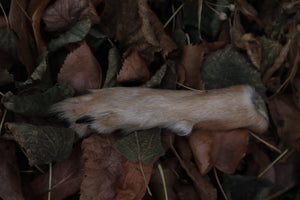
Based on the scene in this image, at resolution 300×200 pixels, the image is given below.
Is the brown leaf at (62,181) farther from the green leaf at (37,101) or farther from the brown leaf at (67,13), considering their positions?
the brown leaf at (67,13)

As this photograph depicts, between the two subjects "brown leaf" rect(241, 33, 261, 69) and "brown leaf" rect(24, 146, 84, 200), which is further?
"brown leaf" rect(241, 33, 261, 69)

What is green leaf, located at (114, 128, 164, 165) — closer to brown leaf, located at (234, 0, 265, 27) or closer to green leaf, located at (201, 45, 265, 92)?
green leaf, located at (201, 45, 265, 92)

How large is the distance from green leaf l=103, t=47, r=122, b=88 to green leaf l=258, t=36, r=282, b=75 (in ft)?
2.04

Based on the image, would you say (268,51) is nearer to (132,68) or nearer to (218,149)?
(218,149)

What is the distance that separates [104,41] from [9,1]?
1.23 ft

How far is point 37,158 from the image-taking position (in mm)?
863

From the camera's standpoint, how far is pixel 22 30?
0.97 metres

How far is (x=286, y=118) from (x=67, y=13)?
38.2 inches

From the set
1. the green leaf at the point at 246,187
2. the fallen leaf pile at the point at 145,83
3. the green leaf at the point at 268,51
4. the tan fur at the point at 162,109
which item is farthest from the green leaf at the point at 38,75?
the green leaf at the point at 268,51

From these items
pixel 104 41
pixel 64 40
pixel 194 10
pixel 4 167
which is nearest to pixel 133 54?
pixel 104 41

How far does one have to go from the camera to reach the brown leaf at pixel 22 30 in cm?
94

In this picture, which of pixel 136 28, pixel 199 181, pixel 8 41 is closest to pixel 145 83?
pixel 136 28

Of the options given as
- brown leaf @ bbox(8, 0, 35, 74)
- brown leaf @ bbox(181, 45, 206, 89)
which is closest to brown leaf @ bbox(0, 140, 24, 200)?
brown leaf @ bbox(8, 0, 35, 74)

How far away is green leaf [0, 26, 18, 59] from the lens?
97 centimetres
